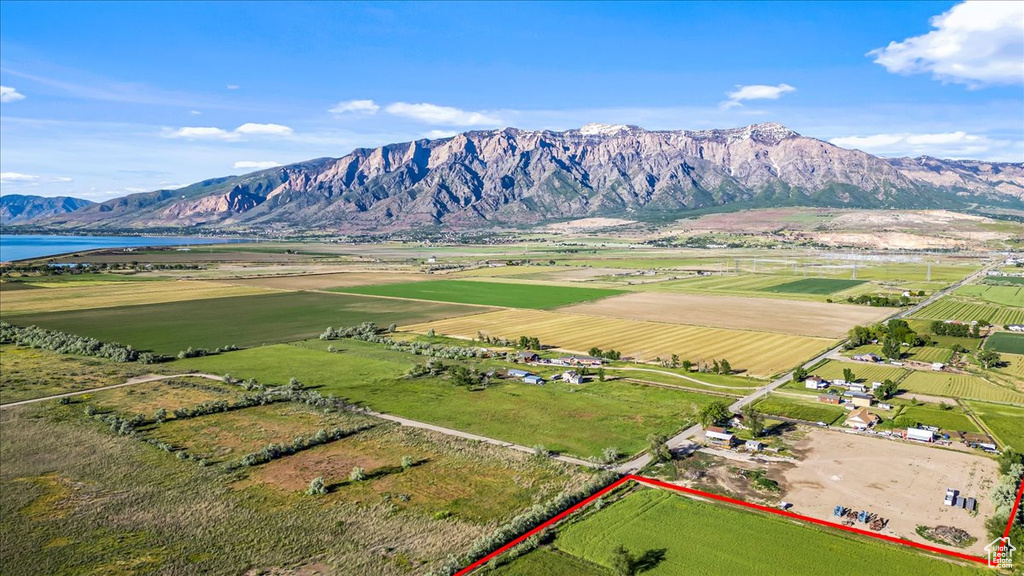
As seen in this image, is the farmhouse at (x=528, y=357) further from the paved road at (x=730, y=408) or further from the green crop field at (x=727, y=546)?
the green crop field at (x=727, y=546)

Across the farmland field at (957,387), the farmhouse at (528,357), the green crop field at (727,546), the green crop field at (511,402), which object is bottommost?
the farmland field at (957,387)

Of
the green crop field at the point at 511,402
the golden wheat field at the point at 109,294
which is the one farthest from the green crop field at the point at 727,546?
the golden wheat field at the point at 109,294

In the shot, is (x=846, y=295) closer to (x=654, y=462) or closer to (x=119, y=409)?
(x=654, y=462)

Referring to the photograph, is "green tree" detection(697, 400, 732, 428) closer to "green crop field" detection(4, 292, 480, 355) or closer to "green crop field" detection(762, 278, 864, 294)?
"green crop field" detection(4, 292, 480, 355)

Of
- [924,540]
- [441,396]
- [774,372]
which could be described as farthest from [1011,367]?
[441,396]

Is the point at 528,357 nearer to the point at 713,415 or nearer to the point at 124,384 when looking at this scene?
the point at 713,415

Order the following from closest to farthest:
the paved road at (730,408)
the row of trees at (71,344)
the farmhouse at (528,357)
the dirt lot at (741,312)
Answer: the paved road at (730,408) < the row of trees at (71,344) < the farmhouse at (528,357) < the dirt lot at (741,312)

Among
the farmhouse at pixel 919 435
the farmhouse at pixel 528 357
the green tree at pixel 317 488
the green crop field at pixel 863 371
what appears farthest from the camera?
the farmhouse at pixel 528 357

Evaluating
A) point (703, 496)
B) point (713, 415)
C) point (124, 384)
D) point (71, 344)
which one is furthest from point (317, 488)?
point (71, 344)
